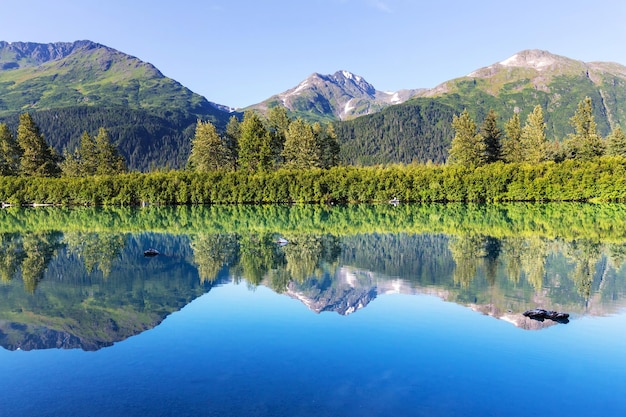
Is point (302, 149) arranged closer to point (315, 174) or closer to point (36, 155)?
point (315, 174)

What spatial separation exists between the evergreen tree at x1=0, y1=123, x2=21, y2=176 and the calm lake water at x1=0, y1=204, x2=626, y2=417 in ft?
201

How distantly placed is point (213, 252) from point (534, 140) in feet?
228

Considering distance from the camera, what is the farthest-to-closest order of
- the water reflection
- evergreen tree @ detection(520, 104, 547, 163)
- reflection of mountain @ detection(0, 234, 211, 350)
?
evergreen tree @ detection(520, 104, 547, 163) → the water reflection → reflection of mountain @ detection(0, 234, 211, 350)

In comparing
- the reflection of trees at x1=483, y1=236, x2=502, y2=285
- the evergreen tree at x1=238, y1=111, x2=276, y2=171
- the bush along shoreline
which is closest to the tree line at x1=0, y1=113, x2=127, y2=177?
the bush along shoreline

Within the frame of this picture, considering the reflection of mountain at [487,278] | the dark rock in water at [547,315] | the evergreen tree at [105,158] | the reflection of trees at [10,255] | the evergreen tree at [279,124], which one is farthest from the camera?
the evergreen tree at [279,124]

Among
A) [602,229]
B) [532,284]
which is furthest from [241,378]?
[602,229]

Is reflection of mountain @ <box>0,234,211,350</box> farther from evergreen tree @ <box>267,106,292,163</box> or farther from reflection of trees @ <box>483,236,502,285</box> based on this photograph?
evergreen tree @ <box>267,106,292,163</box>

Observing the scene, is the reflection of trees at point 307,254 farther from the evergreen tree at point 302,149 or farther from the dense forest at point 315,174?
the evergreen tree at point 302,149

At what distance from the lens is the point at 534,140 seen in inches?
3110

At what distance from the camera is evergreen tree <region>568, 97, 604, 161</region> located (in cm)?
7831

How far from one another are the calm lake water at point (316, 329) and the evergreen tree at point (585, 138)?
56.6 m

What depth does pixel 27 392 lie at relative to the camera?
10.5 m

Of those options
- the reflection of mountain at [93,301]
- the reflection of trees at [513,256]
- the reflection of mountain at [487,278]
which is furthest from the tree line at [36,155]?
the reflection of trees at [513,256]

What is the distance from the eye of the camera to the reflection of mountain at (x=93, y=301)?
14.4 metres
